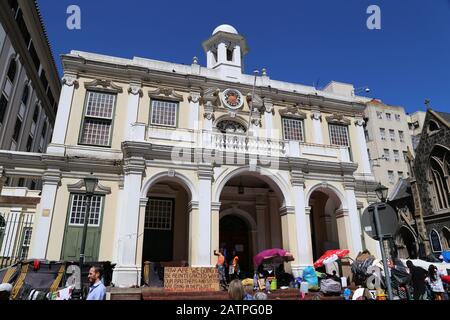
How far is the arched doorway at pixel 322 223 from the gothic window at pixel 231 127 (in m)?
5.76

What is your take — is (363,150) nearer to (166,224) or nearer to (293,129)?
(293,129)

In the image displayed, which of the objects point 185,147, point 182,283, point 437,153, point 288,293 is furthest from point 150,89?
point 437,153

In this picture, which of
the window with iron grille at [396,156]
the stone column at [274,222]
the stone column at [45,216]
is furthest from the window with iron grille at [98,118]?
the window with iron grille at [396,156]

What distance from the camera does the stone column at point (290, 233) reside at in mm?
14227

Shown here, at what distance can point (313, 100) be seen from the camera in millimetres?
20906

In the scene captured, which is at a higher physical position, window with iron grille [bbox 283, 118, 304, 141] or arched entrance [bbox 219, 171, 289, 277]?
window with iron grille [bbox 283, 118, 304, 141]

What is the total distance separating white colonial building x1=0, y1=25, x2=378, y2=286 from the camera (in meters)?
14.1

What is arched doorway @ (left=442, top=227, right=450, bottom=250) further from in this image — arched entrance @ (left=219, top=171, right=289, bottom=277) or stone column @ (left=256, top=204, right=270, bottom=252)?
stone column @ (left=256, top=204, right=270, bottom=252)

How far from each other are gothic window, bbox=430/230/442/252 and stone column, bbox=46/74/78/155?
1188 inches

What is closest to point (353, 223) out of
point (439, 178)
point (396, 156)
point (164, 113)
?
point (164, 113)

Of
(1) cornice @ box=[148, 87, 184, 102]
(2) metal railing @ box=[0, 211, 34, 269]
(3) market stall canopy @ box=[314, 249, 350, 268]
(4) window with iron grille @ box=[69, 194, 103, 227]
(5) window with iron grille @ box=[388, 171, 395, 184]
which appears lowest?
(3) market stall canopy @ box=[314, 249, 350, 268]

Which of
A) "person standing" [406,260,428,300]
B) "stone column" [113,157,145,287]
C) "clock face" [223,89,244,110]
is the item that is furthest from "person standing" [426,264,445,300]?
"clock face" [223,89,244,110]

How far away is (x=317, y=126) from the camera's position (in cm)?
2048

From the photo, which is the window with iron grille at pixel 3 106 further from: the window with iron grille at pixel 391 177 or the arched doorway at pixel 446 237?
the window with iron grille at pixel 391 177
